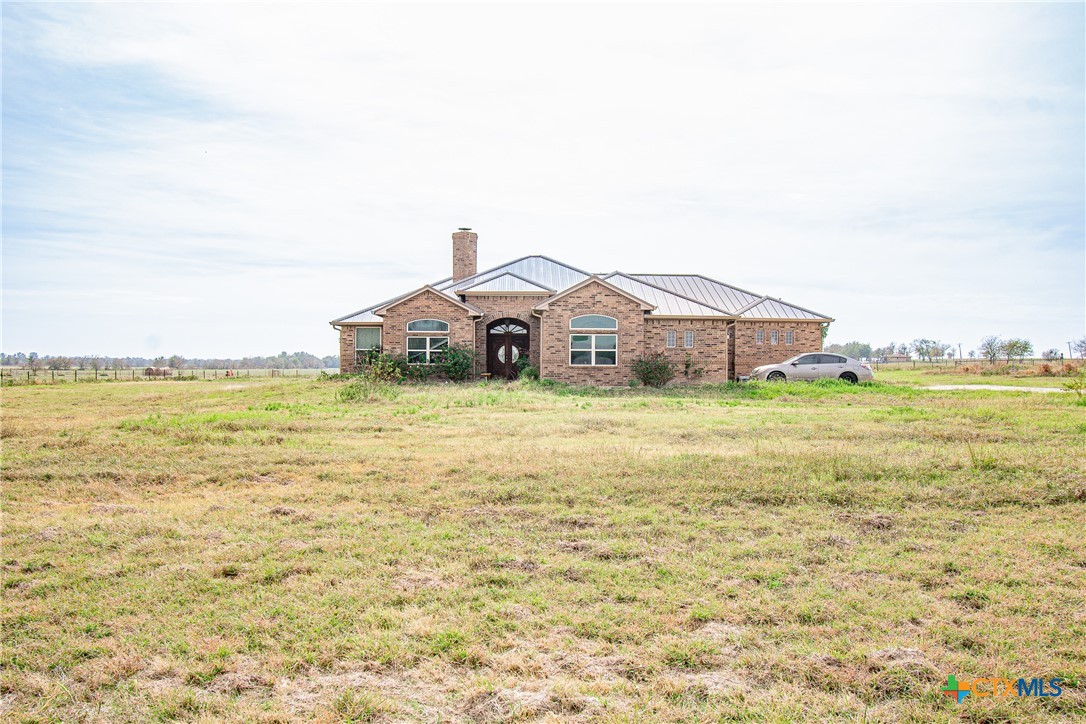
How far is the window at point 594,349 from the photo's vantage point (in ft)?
85.4

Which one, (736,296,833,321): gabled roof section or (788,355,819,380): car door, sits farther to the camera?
(736,296,833,321): gabled roof section

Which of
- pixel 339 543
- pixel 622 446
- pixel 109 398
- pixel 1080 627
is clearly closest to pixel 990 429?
pixel 622 446

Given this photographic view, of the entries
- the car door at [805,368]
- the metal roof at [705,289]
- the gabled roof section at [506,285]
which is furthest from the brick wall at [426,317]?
the car door at [805,368]

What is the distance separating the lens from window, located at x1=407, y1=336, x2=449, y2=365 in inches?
1070

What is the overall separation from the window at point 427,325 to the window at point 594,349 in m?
5.09

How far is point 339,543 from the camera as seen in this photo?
627cm

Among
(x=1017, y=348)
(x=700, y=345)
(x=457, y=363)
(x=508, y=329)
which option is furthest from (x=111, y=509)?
(x=1017, y=348)

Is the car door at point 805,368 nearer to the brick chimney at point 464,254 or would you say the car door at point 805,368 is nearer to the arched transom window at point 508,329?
the arched transom window at point 508,329

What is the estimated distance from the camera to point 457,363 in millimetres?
26422

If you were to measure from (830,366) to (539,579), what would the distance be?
2327cm

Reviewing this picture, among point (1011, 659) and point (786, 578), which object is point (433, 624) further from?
point (1011, 659)

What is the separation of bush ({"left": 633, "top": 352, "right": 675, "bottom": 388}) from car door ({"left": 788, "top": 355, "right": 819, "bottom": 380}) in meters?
4.56

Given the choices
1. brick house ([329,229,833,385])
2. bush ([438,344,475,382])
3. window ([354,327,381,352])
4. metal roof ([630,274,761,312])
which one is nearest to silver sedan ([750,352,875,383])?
brick house ([329,229,833,385])

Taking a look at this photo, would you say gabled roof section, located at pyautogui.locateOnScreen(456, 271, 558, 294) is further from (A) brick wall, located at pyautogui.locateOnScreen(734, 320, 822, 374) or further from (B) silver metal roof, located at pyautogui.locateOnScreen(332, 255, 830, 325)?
(A) brick wall, located at pyautogui.locateOnScreen(734, 320, 822, 374)
